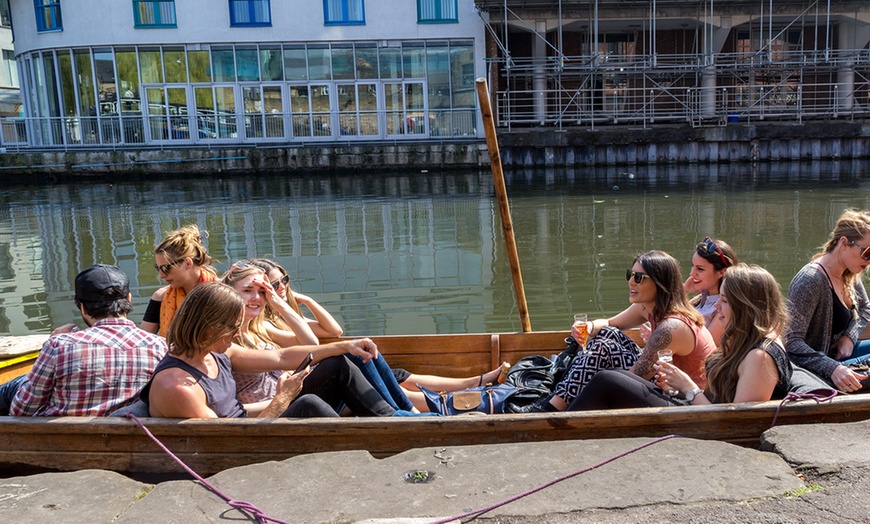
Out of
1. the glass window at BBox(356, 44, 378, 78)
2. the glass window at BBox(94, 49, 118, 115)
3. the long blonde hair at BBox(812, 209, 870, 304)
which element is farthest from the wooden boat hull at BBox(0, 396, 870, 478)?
the glass window at BBox(94, 49, 118, 115)

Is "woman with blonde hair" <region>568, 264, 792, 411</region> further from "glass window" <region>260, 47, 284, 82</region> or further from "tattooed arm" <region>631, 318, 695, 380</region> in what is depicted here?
"glass window" <region>260, 47, 284, 82</region>

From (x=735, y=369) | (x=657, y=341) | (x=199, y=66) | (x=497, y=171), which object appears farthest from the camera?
(x=199, y=66)

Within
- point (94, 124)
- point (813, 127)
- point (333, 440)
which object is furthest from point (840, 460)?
point (94, 124)

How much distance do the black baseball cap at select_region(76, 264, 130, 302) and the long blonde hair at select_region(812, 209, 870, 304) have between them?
3.80 metres

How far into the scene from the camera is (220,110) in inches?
1146

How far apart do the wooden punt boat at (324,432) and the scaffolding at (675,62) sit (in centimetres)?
2361

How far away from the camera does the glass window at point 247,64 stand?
28.9m

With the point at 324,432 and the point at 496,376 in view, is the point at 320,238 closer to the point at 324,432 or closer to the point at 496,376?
the point at 496,376

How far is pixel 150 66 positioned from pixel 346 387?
A: 89.1ft

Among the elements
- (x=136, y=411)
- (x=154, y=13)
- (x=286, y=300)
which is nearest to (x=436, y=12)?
(x=154, y=13)

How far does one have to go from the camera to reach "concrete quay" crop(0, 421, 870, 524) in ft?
11.1

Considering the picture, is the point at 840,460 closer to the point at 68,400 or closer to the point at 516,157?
the point at 68,400

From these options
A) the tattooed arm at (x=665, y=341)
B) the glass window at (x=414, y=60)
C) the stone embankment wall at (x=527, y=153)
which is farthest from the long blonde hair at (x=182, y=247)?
the glass window at (x=414, y=60)

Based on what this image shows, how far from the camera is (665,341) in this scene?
14.1 feet
